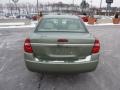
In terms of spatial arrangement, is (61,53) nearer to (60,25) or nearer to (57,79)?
(57,79)

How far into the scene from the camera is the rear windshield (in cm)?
565

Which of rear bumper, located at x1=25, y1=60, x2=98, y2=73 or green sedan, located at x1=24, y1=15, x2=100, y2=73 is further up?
green sedan, located at x1=24, y1=15, x2=100, y2=73

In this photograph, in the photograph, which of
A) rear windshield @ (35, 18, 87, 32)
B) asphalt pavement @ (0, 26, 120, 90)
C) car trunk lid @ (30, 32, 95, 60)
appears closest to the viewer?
car trunk lid @ (30, 32, 95, 60)

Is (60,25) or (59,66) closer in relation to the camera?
(59,66)

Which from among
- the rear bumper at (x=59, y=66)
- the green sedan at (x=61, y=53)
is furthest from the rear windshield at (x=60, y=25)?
the rear bumper at (x=59, y=66)

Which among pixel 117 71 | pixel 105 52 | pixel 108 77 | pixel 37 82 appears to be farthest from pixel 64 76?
pixel 105 52

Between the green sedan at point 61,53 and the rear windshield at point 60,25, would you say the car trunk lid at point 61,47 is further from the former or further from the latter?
the rear windshield at point 60,25

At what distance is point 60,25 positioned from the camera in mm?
5816

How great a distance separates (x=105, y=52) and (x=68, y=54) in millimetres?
4395

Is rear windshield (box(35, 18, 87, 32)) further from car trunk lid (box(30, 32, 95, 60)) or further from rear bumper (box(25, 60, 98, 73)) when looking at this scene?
rear bumper (box(25, 60, 98, 73))

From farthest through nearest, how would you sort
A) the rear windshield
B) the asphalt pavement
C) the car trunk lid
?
the rear windshield < the asphalt pavement < the car trunk lid

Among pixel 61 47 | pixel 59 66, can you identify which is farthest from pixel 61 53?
pixel 59 66

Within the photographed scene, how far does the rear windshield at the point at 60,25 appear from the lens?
565 centimetres

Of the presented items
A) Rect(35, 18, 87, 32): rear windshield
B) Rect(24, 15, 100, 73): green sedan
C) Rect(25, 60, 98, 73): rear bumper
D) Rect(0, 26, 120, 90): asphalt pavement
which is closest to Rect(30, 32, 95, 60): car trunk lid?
Rect(24, 15, 100, 73): green sedan
